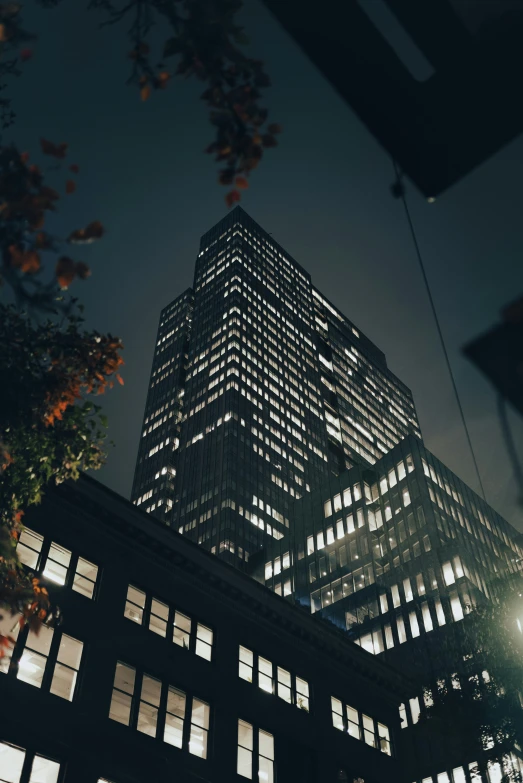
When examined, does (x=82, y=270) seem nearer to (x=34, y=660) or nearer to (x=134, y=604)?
(x=34, y=660)

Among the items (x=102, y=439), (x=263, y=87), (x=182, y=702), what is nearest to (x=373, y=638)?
(x=182, y=702)

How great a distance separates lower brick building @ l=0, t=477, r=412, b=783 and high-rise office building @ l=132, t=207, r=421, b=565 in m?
87.0

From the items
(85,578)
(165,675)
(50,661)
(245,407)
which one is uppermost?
(245,407)

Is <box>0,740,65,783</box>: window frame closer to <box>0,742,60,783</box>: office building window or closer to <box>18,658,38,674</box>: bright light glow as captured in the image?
<box>0,742,60,783</box>: office building window

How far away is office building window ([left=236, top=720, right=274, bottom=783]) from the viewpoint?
27312 millimetres

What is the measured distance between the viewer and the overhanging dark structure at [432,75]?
18.7 feet

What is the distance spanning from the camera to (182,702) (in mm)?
26688

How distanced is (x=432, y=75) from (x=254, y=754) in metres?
29.3

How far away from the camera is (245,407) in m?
148

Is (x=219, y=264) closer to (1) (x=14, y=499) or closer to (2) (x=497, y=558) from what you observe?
(2) (x=497, y=558)

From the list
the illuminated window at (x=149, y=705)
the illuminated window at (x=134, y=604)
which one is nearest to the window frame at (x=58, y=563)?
the illuminated window at (x=134, y=604)

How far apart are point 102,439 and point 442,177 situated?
39.7 ft

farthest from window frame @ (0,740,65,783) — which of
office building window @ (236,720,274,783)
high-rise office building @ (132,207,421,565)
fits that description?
high-rise office building @ (132,207,421,565)

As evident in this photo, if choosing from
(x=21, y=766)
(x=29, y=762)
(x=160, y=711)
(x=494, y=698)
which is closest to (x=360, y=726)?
(x=494, y=698)
